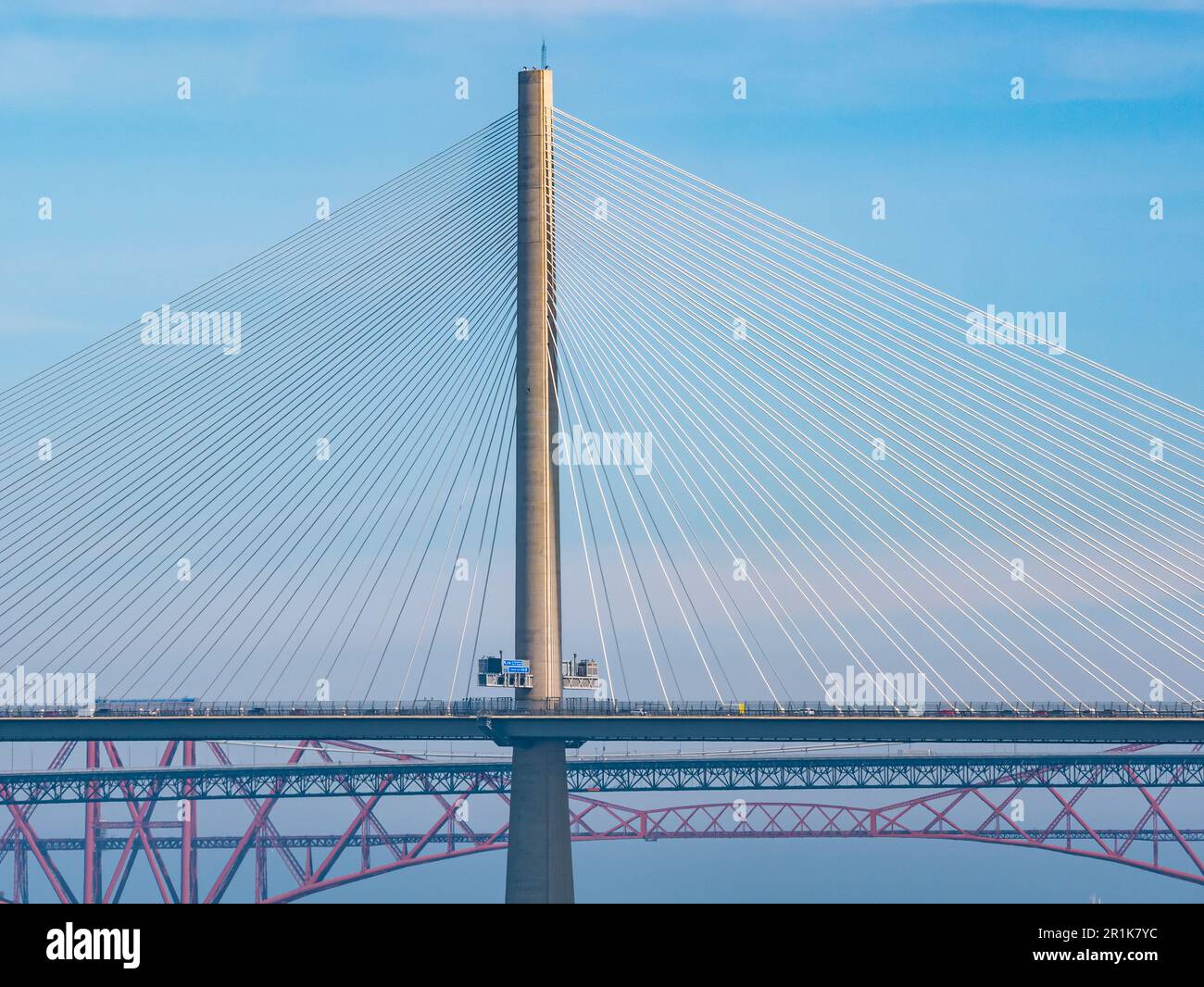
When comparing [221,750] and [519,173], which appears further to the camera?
[221,750]

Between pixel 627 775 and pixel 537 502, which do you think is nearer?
pixel 537 502

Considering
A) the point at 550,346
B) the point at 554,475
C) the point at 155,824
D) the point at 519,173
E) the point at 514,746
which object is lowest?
the point at 155,824

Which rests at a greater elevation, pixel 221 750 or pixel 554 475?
pixel 554 475

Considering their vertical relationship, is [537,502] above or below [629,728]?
above

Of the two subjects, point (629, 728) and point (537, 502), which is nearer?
point (537, 502)
